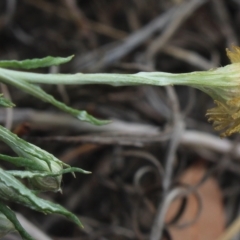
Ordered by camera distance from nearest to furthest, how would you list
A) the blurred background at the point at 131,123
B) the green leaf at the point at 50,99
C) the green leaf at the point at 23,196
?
the green leaf at the point at 23,196 → the green leaf at the point at 50,99 → the blurred background at the point at 131,123

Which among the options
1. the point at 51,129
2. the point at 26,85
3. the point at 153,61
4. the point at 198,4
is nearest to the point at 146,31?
the point at 153,61

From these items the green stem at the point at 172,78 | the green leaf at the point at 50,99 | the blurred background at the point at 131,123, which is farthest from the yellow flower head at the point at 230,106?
the blurred background at the point at 131,123

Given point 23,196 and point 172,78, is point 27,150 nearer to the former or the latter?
point 23,196

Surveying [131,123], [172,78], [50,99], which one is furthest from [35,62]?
[131,123]

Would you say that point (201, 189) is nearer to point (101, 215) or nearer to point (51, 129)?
point (101, 215)

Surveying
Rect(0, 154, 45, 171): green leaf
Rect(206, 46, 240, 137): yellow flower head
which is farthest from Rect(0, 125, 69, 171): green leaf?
Rect(206, 46, 240, 137): yellow flower head

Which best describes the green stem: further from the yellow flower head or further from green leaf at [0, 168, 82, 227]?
green leaf at [0, 168, 82, 227]

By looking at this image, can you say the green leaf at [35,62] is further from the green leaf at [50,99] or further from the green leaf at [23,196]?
the green leaf at [23,196]
